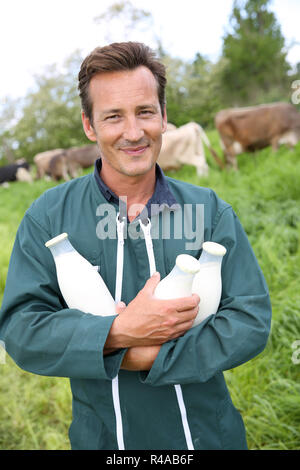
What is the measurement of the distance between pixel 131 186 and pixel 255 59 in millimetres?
25967

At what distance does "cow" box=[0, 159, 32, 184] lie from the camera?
18.1m

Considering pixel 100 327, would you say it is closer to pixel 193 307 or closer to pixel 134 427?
pixel 193 307

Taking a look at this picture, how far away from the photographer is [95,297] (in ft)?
3.53

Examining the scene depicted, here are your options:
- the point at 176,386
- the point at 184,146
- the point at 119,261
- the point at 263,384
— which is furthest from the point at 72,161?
the point at 176,386

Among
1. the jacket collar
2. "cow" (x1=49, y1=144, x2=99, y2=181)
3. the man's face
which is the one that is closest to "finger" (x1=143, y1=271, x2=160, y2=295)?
the jacket collar

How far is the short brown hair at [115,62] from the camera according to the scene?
115cm

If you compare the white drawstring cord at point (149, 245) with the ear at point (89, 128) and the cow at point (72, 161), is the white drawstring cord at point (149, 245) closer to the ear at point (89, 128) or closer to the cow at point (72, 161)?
the ear at point (89, 128)

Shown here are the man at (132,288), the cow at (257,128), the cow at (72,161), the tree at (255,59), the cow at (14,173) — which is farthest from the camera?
the tree at (255,59)

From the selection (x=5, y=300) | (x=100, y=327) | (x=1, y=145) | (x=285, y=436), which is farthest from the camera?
(x=1, y=145)

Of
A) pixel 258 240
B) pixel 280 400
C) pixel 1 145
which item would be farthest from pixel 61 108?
pixel 280 400

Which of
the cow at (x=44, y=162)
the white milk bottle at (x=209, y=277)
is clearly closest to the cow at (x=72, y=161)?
the cow at (x=44, y=162)

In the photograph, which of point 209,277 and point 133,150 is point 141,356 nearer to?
point 209,277

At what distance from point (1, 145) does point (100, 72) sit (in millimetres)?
31384

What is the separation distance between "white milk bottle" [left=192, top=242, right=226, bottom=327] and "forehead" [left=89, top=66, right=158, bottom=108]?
501 mm
